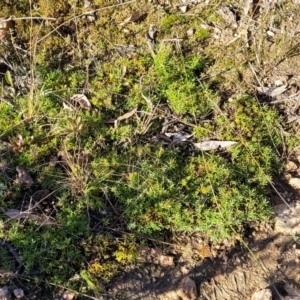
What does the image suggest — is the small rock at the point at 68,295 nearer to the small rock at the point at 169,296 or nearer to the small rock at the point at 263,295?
the small rock at the point at 169,296

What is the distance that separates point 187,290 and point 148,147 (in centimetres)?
119

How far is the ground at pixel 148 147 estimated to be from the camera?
3.67 metres

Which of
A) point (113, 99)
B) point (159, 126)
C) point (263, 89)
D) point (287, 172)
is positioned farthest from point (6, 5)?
point (287, 172)

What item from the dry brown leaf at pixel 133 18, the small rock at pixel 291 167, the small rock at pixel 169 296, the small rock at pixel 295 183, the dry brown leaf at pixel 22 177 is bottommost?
the small rock at pixel 169 296

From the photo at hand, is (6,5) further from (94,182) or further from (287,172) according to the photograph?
(287,172)

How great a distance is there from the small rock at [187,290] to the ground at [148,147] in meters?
0.05

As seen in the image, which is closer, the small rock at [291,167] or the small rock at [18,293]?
the small rock at [18,293]

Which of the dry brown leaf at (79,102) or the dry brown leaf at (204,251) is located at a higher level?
the dry brown leaf at (79,102)

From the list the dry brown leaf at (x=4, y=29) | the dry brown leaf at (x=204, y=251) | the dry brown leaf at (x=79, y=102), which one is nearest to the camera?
the dry brown leaf at (x=204, y=251)

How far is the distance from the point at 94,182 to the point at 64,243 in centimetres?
53

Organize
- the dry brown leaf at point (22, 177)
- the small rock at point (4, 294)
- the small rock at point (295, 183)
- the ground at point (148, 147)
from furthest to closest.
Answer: the small rock at point (295, 183) → the dry brown leaf at point (22, 177) → the ground at point (148, 147) → the small rock at point (4, 294)

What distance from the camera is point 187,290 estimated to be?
11.7ft

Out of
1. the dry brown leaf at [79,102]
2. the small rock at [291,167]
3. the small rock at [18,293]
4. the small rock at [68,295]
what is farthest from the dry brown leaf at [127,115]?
the small rock at [18,293]

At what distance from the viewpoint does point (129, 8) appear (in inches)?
189
